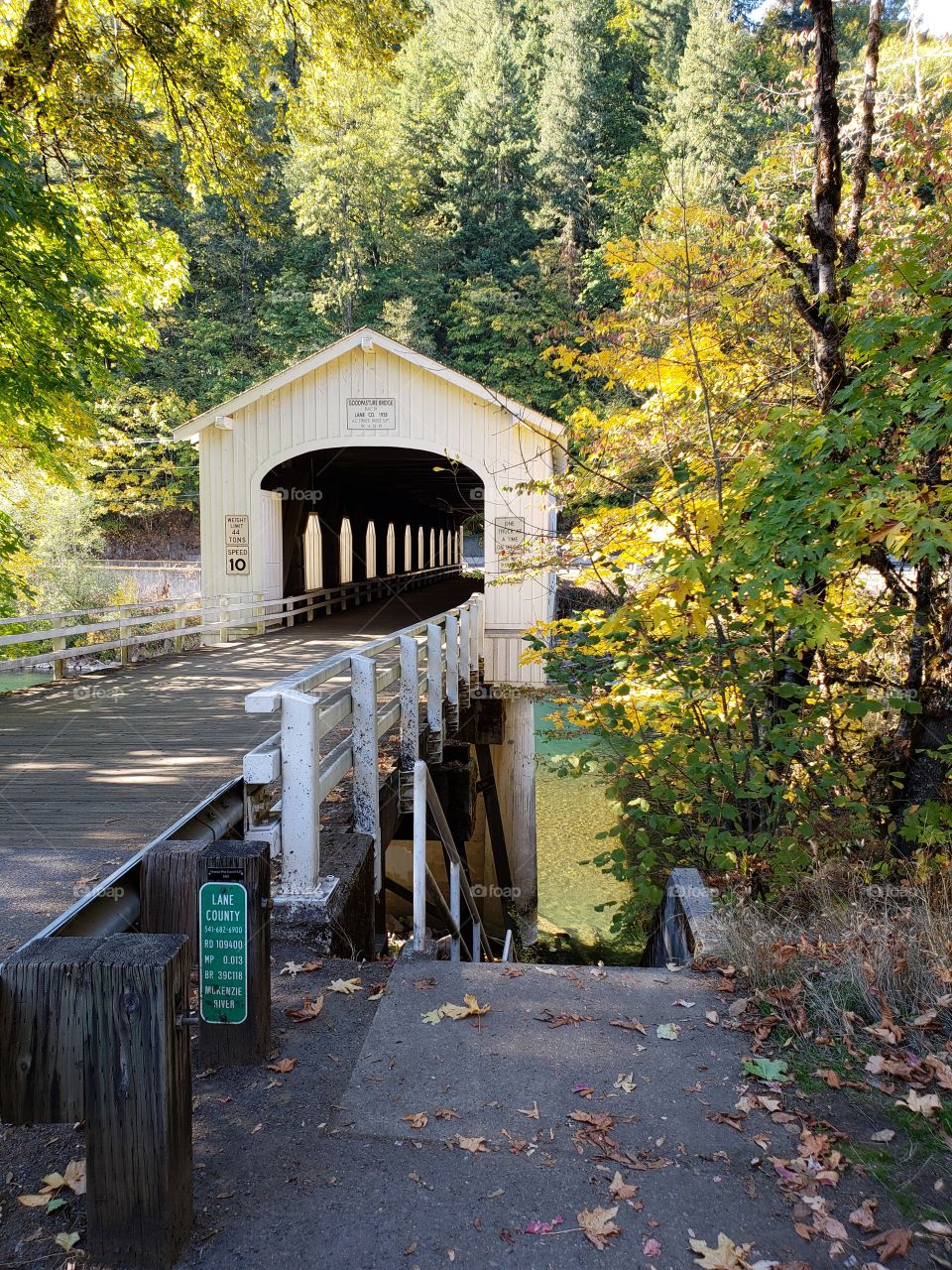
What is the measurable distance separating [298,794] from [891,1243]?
319 centimetres

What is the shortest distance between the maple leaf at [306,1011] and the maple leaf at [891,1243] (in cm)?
219

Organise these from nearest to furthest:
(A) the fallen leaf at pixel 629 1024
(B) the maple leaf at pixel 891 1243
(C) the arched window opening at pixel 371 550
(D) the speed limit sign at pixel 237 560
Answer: (B) the maple leaf at pixel 891 1243
(A) the fallen leaf at pixel 629 1024
(D) the speed limit sign at pixel 237 560
(C) the arched window opening at pixel 371 550

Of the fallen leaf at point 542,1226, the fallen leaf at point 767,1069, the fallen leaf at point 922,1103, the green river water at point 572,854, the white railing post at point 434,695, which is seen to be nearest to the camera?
the fallen leaf at point 542,1226

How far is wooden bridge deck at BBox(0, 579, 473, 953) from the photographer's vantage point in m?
4.94

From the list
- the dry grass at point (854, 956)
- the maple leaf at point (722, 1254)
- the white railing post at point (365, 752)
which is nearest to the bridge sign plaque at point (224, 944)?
the maple leaf at point (722, 1254)

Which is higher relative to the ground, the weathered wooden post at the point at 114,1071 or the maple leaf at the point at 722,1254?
the weathered wooden post at the point at 114,1071

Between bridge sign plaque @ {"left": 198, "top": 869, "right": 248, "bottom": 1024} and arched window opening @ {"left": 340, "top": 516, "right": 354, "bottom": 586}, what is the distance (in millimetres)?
Answer: 22279

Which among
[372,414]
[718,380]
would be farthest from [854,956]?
[372,414]

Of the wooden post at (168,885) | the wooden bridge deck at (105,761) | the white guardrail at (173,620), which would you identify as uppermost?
the white guardrail at (173,620)

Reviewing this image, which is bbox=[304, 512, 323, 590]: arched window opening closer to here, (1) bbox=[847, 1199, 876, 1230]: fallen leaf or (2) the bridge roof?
(2) the bridge roof

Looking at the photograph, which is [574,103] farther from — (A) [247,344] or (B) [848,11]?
(B) [848,11]

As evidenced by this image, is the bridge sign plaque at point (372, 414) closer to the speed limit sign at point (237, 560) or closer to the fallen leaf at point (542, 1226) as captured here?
the speed limit sign at point (237, 560)

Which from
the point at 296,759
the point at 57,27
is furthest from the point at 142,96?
the point at 296,759

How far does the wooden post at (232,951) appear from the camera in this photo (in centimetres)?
316
